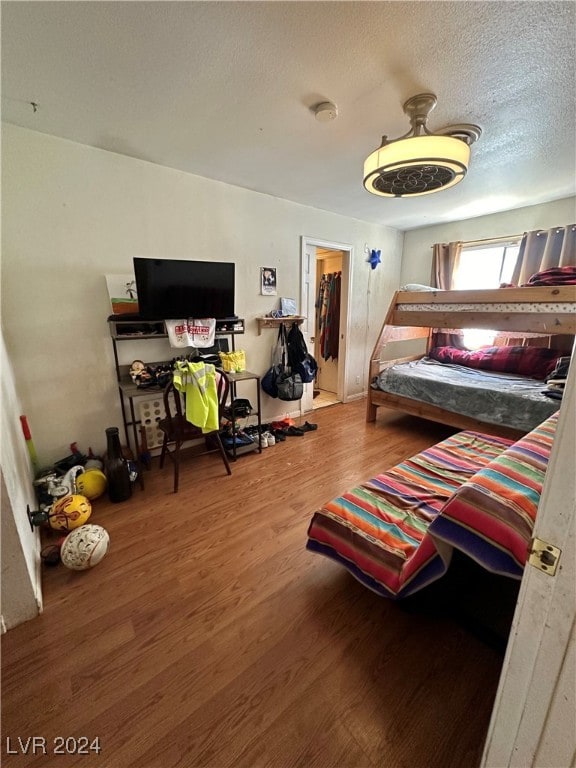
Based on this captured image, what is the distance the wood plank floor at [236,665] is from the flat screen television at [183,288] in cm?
162

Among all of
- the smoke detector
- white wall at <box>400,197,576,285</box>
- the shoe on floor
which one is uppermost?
the smoke detector

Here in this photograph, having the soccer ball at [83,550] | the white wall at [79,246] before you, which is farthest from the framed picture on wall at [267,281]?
the soccer ball at [83,550]

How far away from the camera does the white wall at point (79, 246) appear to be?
2.07 meters

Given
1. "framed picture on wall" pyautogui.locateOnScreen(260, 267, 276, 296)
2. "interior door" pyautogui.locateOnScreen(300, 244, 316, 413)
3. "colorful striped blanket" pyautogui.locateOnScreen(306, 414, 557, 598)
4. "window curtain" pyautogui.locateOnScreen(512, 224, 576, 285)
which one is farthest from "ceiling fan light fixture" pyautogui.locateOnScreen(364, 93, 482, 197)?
"window curtain" pyautogui.locateOnScreen(512, 224, 576, 285)

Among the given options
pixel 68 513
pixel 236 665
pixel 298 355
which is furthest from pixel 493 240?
pixel 68 513

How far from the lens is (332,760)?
0.97m

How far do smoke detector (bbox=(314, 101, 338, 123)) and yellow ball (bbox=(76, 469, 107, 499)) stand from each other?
2826mm

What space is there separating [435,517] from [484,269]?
4.15 meters

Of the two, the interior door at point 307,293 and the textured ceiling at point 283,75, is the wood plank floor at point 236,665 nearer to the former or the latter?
the interior door at point 307,293

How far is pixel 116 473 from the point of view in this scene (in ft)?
7.27

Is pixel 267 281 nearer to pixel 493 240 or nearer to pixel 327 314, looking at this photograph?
pixel 327 314

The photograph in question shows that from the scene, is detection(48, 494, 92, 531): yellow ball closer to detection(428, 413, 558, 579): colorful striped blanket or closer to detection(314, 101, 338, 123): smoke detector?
detection(428, 413, 558, 579): colorful striped blanket

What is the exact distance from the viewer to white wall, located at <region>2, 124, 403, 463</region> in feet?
6.81

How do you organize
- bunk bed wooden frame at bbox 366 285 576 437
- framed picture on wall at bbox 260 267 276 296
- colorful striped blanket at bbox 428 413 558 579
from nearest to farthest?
colorful striped blanket at bbox 428 413 558 579
bunk bed wooden frame at bbox 366 285 576 437
framed picture on wall at bbox 260 267 276 296
